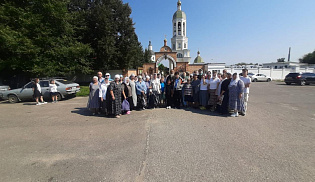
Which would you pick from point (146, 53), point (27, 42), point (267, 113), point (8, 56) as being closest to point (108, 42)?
point (27, 42)

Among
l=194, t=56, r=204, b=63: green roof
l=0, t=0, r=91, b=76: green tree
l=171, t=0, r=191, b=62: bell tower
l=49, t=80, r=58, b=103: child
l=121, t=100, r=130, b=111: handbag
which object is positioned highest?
l=171, t=0, r=191, b=62: bell tower

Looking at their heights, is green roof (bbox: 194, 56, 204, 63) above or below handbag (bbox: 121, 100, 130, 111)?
above

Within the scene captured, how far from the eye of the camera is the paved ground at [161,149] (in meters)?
2.44

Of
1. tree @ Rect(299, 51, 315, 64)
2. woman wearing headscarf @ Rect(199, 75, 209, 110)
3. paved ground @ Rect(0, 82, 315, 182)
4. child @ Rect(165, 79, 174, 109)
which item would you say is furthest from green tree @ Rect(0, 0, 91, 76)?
tree @ Rect(299, 51, 315, 64)

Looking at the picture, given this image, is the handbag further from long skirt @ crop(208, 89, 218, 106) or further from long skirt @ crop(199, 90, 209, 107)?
long skirt @ crop(208, 89, 218, 106)

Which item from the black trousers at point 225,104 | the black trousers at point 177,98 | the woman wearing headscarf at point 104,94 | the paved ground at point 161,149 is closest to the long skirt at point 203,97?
the black trousers at point 225,104

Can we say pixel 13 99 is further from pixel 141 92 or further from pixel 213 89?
pixel 213 89

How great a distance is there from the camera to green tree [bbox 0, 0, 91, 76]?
1016 cm

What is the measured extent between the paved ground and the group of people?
721mm

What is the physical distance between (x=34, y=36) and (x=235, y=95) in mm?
14637

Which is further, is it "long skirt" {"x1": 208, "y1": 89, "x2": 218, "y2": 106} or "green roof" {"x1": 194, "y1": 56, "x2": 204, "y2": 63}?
"green roof" {"x1": 194, "y1": 56, "x2": 204, "y2": 63}

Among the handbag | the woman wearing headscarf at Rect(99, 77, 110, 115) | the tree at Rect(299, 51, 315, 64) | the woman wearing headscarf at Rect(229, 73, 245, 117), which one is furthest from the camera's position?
the tree at Rect(299, 51, 315, 64)

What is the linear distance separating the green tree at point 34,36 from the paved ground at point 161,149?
7.60m

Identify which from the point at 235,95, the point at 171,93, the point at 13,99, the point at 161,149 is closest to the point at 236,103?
the point at 235,95
